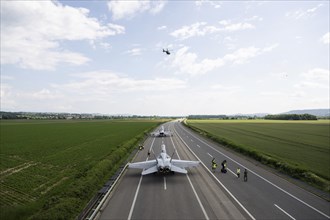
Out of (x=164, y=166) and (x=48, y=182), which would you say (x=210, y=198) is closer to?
(x=164, y=166)

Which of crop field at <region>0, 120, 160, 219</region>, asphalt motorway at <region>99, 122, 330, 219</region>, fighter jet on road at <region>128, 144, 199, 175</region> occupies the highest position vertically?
fighter jet on road at <region>128, 144, 199, 175</region>

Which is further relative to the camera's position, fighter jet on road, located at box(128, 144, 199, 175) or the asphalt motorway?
fighter jet on road, located at box(128, 144, 199, 175)

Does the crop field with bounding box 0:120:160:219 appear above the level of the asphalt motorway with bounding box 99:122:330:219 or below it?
above

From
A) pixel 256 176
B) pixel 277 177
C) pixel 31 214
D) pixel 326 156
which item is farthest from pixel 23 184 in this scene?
pixel 326 156

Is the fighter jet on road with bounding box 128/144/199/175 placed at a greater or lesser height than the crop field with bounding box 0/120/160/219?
greater

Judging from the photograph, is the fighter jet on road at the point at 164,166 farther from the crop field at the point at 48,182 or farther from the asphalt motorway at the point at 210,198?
the crop field at the point at 48,182

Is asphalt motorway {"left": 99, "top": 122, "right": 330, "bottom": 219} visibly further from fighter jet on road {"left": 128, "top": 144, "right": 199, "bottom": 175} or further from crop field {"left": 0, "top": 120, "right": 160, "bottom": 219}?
crop field {"left": 0, "top": 120, "right": 160, "bottom": 219}

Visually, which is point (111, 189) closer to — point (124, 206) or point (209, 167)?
point (124, 206)

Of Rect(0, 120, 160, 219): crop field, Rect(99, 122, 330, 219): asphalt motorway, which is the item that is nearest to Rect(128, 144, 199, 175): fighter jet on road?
Rect(99, 122, 330, 219): asphalt motorway

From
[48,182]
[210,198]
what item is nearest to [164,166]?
[210,198]

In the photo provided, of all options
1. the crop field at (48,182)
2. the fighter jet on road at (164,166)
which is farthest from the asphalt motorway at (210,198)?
the crop field at (48,182)
